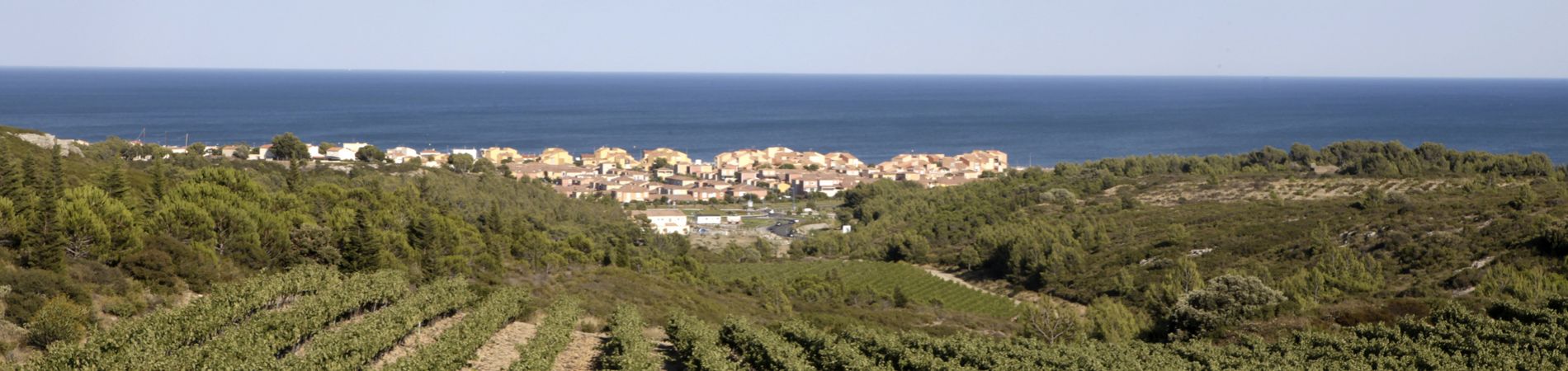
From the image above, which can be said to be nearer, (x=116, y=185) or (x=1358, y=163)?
(x=116, y=185)

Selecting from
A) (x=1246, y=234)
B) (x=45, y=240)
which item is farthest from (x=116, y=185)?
(x=1246, y=234)

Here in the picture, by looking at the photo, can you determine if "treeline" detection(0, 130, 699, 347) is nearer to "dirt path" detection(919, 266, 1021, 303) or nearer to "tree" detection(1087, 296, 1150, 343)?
"dirt path" detection(919, 266, 1021, 303)

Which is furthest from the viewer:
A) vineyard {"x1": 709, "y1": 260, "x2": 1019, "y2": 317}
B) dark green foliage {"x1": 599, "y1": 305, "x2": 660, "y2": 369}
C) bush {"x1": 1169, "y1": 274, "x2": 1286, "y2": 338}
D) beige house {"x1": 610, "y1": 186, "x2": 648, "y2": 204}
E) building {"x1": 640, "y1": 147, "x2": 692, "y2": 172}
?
building {"x1": 640, "y1": 147, "x2": 692, "y2": 172}

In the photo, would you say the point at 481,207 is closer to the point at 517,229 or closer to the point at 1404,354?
the point at 517,229

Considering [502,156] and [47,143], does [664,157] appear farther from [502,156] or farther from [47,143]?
[47,143]

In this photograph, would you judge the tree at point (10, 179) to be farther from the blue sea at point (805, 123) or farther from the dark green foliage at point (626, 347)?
the blue sea at point (805, 123)

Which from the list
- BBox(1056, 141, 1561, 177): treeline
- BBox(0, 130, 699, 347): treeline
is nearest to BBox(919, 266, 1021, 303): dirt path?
BBox(0, 130, 699, 347): treeline

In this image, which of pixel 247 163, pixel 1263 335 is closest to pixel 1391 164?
pixel 1263 335
